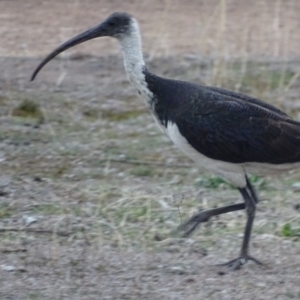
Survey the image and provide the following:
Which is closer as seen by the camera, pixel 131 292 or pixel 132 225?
pixel 131 292

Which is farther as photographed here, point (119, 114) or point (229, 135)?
point (119, 114)

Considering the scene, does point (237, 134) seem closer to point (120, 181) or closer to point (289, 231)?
point (289, 231)

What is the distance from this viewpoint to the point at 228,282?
7.25 m

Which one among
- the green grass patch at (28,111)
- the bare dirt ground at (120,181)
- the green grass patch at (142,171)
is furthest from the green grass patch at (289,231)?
the green grass patch at (28,111)

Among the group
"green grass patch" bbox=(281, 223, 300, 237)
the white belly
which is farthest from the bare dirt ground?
the white belly

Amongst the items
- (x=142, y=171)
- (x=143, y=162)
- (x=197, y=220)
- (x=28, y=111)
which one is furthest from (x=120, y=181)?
(x=28, y=111)

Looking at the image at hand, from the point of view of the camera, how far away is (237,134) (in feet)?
24.9

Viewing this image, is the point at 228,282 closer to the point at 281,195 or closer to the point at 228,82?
the point at 281,195

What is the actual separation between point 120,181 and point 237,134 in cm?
237

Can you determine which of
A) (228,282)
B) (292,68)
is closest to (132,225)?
(228,282)

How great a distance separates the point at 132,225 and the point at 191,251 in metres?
0.72

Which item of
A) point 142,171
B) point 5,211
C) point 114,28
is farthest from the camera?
point 142,171

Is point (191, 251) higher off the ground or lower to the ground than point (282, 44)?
higher

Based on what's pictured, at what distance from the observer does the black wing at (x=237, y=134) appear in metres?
7.54
